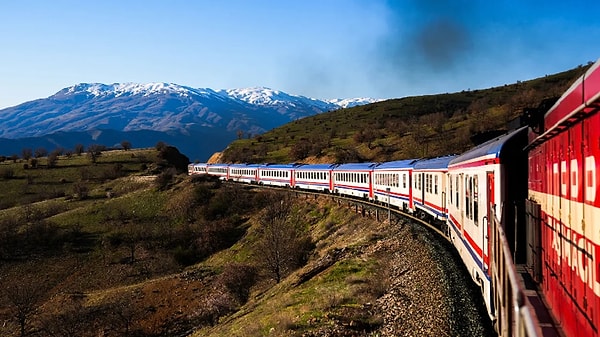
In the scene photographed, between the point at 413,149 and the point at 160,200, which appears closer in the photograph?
the point at 160,200

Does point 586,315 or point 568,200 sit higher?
point 568,200

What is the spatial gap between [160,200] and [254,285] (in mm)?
42952

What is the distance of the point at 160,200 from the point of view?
74.8m

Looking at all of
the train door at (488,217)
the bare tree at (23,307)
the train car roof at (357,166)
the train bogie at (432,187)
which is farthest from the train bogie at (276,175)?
the train door at (488,217)

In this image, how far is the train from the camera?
4121 millimetres

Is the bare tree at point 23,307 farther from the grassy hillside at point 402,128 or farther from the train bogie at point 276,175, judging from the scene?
the grassy hillside at point 402,128

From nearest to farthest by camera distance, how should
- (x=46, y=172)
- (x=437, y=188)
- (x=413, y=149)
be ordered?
(x=437, y=188) < (x=413, y=149) < (x=46, y=172)

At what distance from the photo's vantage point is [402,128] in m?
103

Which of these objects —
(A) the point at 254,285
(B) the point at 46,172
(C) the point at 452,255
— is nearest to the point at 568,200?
(C) the point at 452,255

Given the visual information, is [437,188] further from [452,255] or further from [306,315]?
[306,315]

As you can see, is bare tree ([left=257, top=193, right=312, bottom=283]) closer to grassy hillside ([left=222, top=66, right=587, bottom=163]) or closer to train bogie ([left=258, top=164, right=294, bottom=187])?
train bogie ([left=258, top=164, right=294, bottom=187])

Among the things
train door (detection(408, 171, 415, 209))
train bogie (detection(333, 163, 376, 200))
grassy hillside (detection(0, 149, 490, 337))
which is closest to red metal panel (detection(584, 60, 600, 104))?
grassy hillside (detection(0, 149, 490, 337))

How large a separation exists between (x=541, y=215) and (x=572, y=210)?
83.1 inches

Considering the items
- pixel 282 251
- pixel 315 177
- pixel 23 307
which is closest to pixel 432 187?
pixel 282 251
